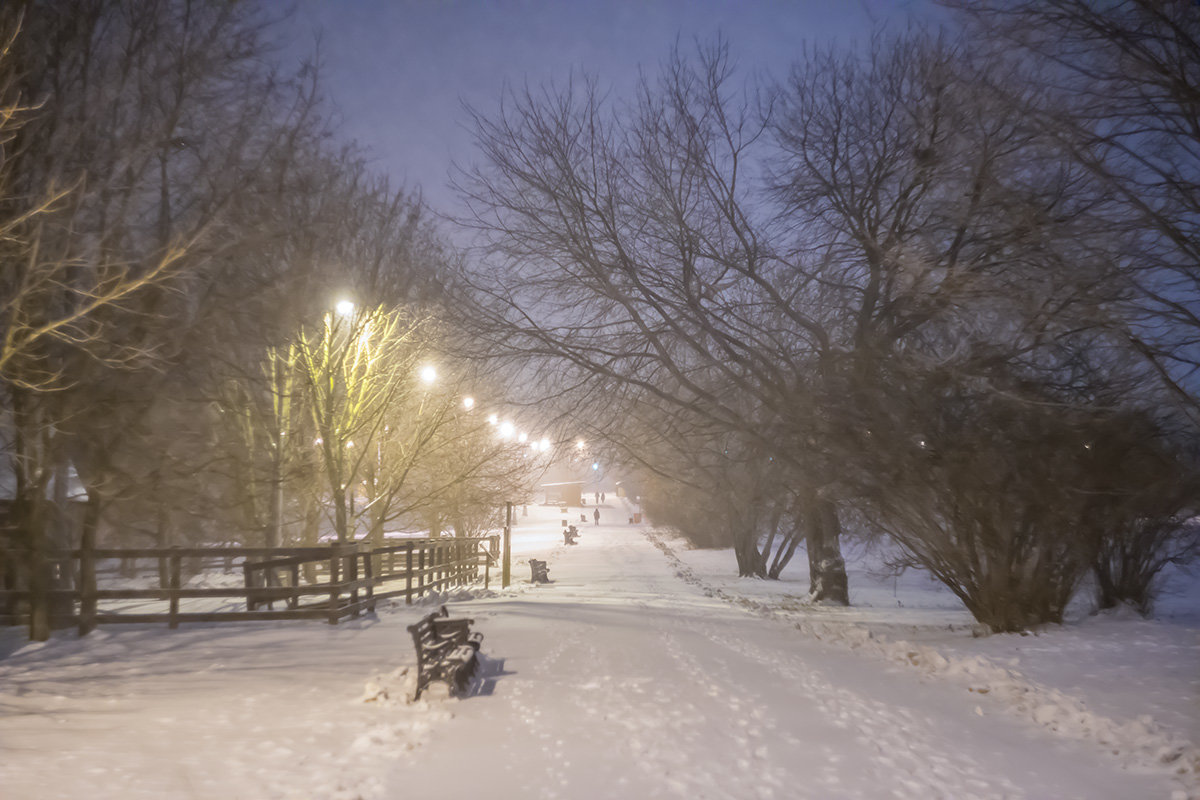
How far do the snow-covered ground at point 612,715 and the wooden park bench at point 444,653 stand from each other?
0.76 ft

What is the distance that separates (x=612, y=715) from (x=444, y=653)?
2.02 meters

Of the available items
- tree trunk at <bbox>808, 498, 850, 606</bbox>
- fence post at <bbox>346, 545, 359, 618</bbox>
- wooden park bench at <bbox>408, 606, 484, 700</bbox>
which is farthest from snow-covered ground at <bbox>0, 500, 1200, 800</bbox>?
tree trunk at <bbox>808, 498, 850, 606</bbox>

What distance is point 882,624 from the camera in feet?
44.5

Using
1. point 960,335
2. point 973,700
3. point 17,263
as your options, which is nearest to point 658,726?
point 973,700

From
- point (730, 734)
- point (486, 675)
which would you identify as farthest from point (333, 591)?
point (730, 734)

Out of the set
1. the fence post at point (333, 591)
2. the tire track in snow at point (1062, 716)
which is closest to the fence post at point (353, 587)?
the fence post at point (333, 591)

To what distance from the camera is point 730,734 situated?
691 centimetres

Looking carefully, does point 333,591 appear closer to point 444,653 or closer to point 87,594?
point 87,594

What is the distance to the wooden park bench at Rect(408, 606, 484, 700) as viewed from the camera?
8148 mm

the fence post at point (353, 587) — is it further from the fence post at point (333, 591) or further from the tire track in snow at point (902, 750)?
the tire track in snow at point (902, 750)

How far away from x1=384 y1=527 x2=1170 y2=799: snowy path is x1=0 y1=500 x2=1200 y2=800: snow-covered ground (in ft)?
0.09

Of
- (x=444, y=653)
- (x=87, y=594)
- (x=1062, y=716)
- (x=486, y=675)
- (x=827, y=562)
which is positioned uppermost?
(x=87, y=594)

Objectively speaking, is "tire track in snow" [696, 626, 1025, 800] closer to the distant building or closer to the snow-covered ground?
the snow-covered ground

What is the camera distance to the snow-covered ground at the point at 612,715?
571cm
